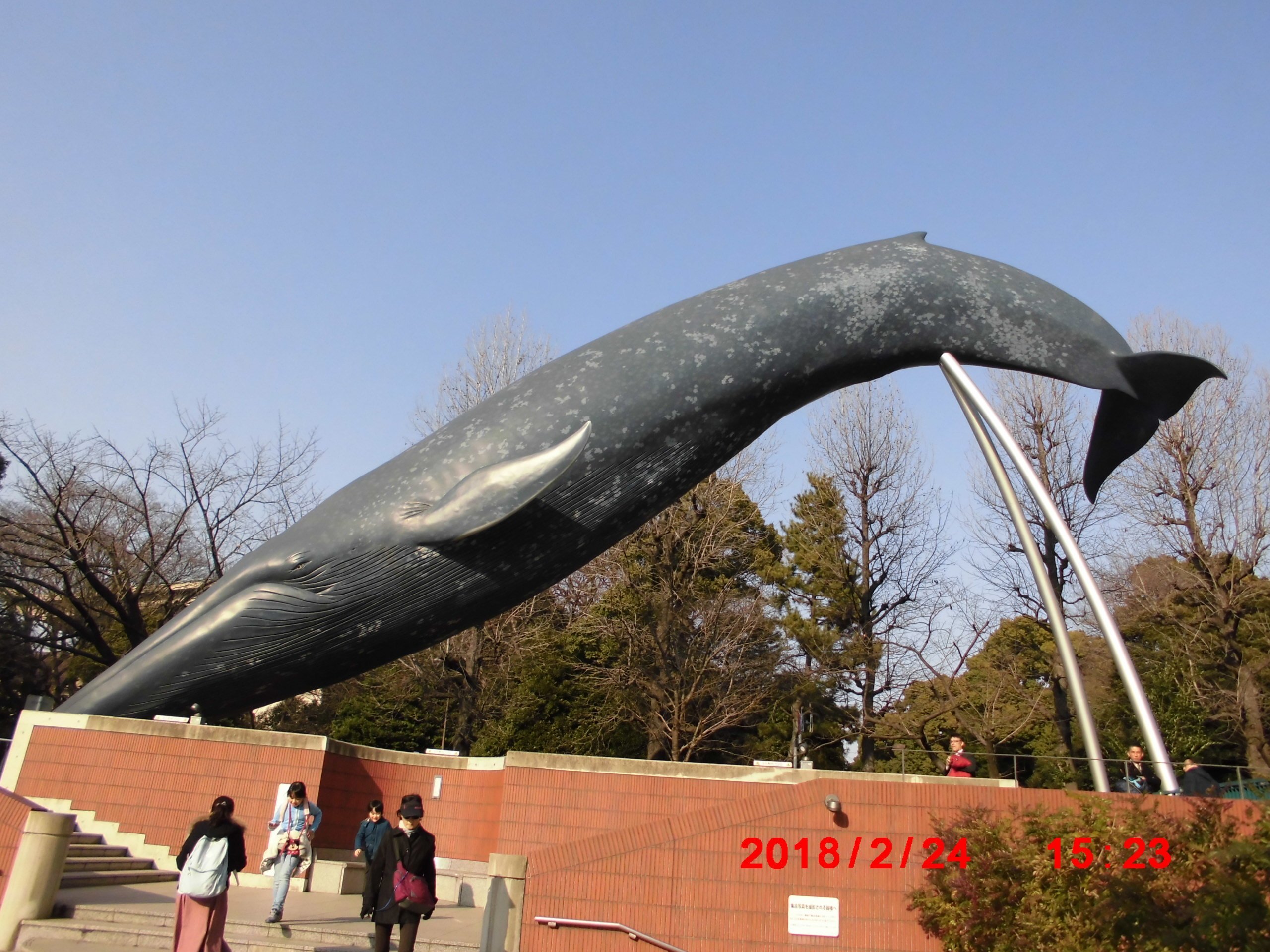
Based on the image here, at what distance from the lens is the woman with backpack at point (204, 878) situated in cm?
567

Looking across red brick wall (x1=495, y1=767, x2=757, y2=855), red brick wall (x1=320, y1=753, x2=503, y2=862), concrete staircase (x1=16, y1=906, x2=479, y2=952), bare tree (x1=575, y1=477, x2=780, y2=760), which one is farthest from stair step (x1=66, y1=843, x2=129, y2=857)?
bare tree (x1=575, y1=477, x2=780, y2=760)

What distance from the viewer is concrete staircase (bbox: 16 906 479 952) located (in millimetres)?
7844

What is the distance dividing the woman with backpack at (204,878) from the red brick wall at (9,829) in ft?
13.1

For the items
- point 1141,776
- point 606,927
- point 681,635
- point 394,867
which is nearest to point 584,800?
point 606,927

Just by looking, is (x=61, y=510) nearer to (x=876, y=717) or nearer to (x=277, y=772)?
(x=277, y=772)

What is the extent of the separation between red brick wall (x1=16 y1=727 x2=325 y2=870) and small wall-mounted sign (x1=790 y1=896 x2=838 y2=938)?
7.53 meters

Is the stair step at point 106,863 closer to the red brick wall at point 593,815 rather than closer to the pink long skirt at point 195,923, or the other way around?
the red brick wall at point 593,815

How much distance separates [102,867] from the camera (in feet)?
37.2

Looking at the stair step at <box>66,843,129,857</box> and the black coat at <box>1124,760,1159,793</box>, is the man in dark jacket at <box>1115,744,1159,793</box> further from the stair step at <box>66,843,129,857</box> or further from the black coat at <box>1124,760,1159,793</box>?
the stair step at <box>66,843,129,857</box>

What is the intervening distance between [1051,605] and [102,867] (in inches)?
443

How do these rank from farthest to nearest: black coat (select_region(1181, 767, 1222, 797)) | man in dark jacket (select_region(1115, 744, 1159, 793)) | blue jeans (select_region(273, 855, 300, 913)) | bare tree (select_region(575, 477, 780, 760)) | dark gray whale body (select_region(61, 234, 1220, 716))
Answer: bare tree (select_region(575, 477, 780, 760)), blue jeans (select_region(273, 855, 300, 913)), man in dark jacket (select_region(1115, 744, 1159, 793)), black coat (select_region(1181, 767, 1222, 797)), dark gray whale body (select_region(61, 234, 1220, 716))

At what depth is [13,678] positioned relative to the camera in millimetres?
24156

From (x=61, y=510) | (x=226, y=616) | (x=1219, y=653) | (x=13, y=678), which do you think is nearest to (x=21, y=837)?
(x=226, y=616)

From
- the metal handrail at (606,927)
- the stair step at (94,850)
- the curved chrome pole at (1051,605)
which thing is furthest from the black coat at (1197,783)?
the stair step at (94,850)
